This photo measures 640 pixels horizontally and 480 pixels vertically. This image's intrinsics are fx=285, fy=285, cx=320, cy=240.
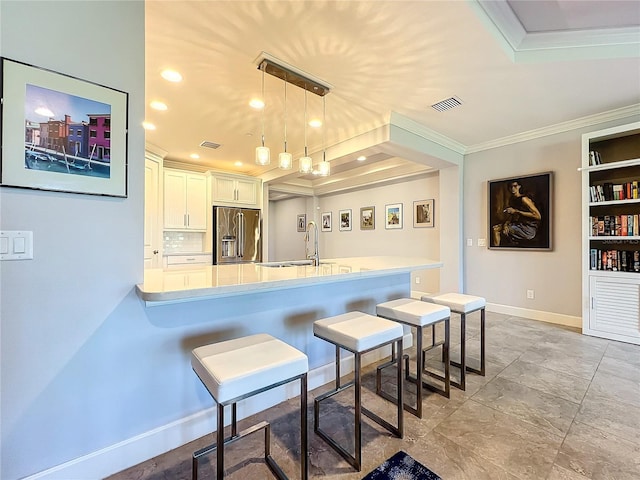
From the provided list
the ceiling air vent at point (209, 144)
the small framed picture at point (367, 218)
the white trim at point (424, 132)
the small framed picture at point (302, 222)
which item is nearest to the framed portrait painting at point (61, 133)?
the white trim at point (424, 132)

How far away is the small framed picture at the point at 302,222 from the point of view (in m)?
7.91

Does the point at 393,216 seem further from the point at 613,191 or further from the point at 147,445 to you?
the point at 147,445

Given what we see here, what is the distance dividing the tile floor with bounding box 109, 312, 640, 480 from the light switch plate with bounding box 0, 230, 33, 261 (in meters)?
1.11

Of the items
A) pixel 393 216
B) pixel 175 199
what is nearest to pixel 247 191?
pixel 175 199

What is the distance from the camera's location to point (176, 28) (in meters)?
1.91

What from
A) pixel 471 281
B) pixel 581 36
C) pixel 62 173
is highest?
pixel 581 36

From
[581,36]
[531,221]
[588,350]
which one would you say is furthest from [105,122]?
[531,221]

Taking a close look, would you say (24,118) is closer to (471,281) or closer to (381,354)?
(381,354)

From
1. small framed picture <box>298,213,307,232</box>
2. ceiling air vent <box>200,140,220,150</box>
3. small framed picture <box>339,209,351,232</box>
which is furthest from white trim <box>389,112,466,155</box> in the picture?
small framed picture <box>298,213,307,232</box>

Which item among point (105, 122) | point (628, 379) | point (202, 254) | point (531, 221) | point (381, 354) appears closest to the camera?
point (105, 122)

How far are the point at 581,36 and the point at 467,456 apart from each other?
10.4 feet

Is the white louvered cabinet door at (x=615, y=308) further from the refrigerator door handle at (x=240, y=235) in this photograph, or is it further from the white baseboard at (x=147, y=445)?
the refrigerator door handle at (x=240, y=235)

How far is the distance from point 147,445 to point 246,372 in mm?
888

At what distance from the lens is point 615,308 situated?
3113mm
